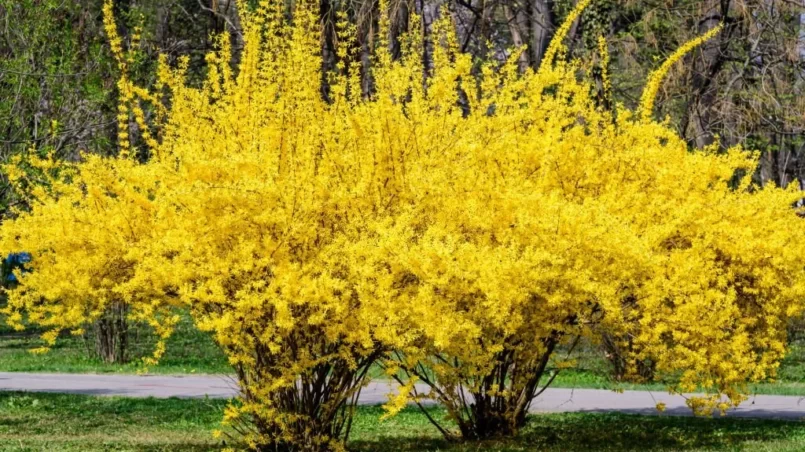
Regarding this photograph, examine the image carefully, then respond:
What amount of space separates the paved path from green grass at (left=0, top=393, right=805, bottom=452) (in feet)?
2.27

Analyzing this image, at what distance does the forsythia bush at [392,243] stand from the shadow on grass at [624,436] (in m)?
0.58

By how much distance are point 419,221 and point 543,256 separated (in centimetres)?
112

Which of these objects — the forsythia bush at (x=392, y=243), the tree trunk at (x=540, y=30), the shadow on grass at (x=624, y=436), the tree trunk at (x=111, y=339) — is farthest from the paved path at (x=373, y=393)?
the tree trunk at (x=540, y=30)

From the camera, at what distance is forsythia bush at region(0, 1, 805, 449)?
8.28m

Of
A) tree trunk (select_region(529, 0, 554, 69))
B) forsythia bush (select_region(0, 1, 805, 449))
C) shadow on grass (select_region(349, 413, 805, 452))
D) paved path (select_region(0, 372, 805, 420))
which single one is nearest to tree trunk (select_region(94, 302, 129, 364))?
paved path (select_region(0, 372, 805, 420))

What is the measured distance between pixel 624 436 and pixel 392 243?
14.2 ft

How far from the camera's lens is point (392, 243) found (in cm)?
818

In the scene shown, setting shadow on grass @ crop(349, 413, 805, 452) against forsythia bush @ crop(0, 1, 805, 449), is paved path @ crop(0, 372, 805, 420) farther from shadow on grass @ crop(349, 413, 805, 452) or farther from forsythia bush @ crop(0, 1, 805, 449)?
forsythia bush @ crop(0, 1, 805, 449)

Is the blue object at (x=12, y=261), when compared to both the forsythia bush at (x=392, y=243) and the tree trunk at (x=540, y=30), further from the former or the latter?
the tree trunk at (x=540, y=30)

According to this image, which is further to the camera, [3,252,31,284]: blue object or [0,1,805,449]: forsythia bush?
[3,252,31,284]: blue object

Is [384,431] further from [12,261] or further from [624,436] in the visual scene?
→ [12,261]

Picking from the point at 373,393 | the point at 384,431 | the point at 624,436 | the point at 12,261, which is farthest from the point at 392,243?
the point at 12,261

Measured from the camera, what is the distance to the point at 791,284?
1040 cm

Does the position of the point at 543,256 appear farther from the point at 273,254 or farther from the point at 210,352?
the point at 210,352
